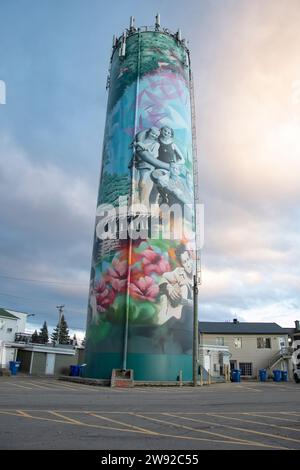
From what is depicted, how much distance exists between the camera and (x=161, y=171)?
34.6 meters

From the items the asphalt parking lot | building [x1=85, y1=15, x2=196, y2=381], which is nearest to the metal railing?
building [x1=85, y1=15, x2=196, y2=381]

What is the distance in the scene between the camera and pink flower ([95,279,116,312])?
1261 inches

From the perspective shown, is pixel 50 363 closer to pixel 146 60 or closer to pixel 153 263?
pixel 153 263

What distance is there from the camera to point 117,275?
105 ft

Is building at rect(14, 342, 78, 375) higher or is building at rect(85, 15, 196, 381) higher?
building at rect(85, 15, 196, 381)

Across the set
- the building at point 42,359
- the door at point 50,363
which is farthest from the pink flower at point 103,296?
the door at point 50,363

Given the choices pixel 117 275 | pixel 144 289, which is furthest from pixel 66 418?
pixel 117 275

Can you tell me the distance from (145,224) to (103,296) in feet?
22.0

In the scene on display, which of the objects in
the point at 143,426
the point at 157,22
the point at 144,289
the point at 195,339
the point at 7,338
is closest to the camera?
the point at 143,426

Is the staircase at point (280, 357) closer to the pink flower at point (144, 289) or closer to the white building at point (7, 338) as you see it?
the pink flower at point (144, 289)

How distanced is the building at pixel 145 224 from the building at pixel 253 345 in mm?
27915

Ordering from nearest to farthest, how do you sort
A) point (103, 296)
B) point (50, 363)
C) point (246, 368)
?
point (103, 296) → point (50, 363) → point (246, 368)

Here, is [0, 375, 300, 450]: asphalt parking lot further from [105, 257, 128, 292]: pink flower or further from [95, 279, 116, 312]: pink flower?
[95, 279, 116, 312]: pink flower

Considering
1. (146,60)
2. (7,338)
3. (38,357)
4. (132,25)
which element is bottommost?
(38,357)
